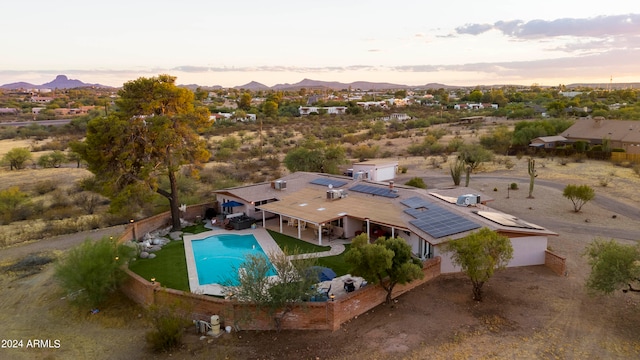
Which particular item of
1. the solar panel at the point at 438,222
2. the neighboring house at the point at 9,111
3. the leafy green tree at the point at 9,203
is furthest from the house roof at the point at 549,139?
the neighboring house at the point at 9,111

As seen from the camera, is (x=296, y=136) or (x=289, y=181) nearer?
(x=289, y=181)

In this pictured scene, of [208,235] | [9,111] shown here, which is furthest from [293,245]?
[9,111]

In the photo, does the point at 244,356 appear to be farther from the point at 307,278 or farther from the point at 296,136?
the point at 296,136

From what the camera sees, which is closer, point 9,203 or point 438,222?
point 438,222

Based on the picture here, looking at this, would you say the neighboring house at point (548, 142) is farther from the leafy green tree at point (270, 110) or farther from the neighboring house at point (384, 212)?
the leafy green tree at point (270, 110)

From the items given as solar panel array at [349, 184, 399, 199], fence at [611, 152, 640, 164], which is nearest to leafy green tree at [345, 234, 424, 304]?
solar panel array at [349, 184, 399, 199]

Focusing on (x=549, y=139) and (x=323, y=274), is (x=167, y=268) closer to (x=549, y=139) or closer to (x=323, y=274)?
(x=323, y=274)

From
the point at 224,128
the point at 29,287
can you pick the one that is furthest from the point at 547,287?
the point at 224,128

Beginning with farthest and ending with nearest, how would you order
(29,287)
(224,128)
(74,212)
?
(224,128)
(74,212)
(29,287)
